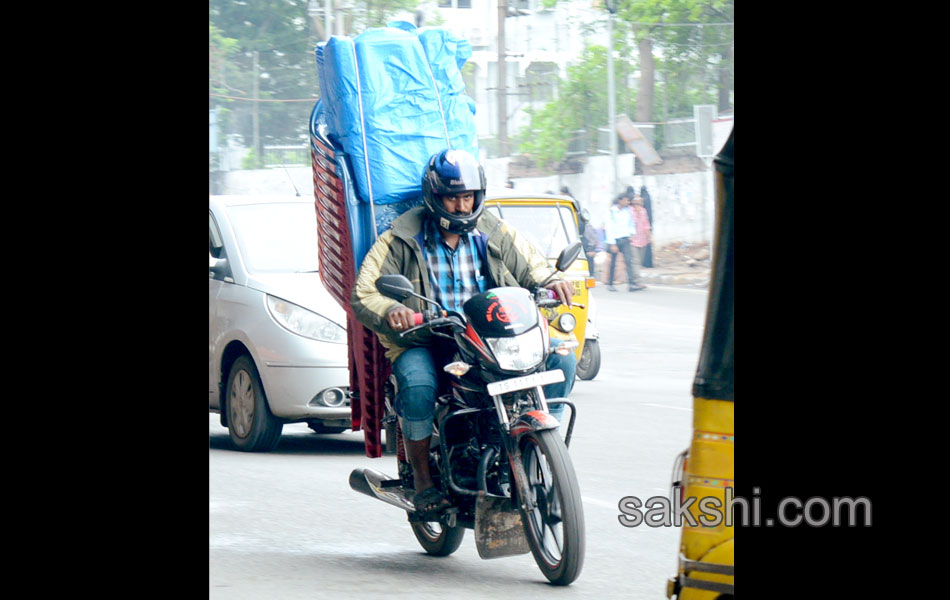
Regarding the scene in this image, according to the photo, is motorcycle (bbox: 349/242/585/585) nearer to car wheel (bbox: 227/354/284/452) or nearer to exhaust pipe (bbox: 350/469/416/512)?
exhaust pipe (bbox: 350/469/416/512)

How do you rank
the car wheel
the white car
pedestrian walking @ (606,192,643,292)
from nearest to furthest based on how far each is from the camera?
the white car → the car wheel → pedestrian walking @ (606,192,643,292)

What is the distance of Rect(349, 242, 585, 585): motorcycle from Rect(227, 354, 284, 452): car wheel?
3.67 m

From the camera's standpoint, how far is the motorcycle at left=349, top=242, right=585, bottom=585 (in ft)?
18.4

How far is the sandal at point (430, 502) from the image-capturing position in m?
6.09

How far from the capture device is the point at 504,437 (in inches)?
227

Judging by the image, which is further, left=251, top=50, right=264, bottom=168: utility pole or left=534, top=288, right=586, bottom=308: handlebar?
left=251, top=50, right=264, bottom=168: utility pole

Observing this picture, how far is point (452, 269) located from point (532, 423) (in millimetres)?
972

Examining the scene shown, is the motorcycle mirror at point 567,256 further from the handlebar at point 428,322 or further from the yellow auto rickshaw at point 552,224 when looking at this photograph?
the yellow auto rickshaw at point 552,224

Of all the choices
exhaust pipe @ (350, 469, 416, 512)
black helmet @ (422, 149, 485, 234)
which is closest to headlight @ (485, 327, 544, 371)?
black helmet @ (422, 149, 485, 234)

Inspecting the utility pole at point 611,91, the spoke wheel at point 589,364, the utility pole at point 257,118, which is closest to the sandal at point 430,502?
the spoke wheel at point 589,364

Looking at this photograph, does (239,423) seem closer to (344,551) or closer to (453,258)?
(344,551)

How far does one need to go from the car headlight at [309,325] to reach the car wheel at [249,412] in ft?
1.32
